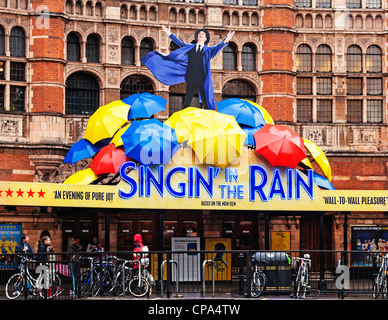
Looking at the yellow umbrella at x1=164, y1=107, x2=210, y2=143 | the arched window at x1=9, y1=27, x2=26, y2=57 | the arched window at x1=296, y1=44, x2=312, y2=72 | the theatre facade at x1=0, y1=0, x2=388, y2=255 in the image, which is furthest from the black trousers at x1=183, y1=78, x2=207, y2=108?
the arched window at x1=9, y1=27, x2=26, y2=57

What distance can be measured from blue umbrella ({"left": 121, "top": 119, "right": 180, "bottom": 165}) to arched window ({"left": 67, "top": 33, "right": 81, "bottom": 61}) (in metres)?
7.20

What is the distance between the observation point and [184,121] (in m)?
30.9

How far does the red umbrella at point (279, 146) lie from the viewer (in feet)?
101

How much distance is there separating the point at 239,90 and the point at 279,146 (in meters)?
7.90

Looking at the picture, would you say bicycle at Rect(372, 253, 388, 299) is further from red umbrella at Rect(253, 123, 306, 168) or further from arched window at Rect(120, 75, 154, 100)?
arched window at Rect(120, 75, 154, 100)

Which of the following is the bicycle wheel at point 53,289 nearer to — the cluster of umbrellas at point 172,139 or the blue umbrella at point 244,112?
the cluster of umbrellas at point 172,139

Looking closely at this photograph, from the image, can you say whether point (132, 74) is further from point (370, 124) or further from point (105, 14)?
point (370, 124)

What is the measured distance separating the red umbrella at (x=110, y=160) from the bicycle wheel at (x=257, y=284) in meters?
8.31

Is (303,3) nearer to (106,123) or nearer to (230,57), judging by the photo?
(230,57)

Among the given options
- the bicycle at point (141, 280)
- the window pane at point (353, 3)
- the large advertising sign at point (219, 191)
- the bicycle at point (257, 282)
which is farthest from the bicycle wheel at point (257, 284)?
the window pane at point (353, 3)

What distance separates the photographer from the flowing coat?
108 feet

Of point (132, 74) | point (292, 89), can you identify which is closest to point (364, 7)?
point (292, 89)

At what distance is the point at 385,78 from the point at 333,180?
541 cm

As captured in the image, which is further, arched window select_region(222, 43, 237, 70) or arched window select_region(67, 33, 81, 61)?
arched window select_region(222, 43, 237, 70)
